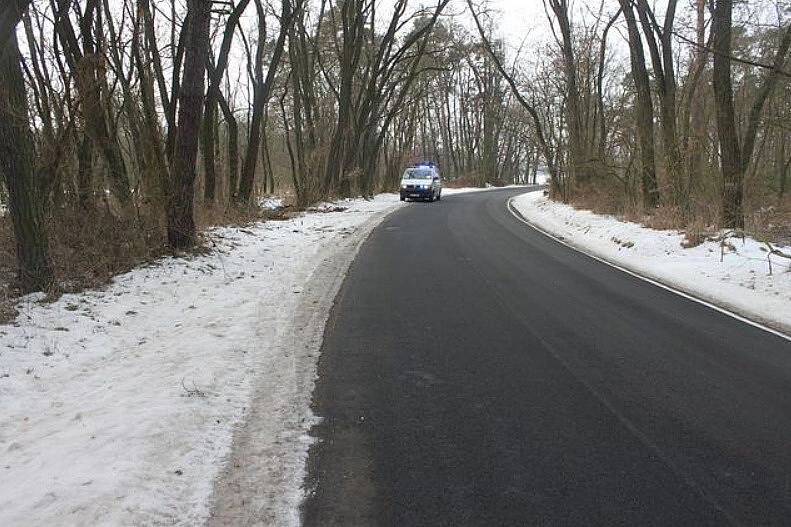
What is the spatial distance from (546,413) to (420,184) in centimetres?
2769

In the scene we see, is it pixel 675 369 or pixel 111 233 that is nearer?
pixel 675 369

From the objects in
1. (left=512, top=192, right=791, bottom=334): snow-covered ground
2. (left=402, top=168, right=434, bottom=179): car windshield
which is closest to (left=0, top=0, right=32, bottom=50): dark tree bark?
(left=512, top=192, right=791, bottom=334): snow-covered ground

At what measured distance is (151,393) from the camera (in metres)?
4.95

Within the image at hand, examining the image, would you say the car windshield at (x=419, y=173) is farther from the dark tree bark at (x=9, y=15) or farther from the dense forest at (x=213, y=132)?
the dark tree bark at (x=9, y=15)

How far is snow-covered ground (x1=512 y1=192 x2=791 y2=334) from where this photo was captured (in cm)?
856

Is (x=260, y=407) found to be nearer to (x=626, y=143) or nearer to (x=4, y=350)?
(x=4, y=350)

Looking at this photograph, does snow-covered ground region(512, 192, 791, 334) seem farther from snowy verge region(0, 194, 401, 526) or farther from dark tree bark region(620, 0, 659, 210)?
snowy verge region(0, 194, 401, 526)

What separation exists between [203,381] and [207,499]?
1.87m

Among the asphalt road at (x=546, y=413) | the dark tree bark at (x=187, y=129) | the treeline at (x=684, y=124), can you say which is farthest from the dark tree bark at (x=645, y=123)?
the dark tree bark at (x=187, y=129)

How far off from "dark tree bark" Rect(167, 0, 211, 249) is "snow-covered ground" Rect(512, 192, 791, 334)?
862cm

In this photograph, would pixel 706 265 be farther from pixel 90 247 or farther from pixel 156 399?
pixel 90 247

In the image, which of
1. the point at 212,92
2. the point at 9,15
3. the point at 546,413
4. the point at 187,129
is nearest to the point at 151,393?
the point at 546,413

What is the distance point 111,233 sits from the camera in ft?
32.9

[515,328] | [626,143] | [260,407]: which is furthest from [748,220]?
[260,407]
